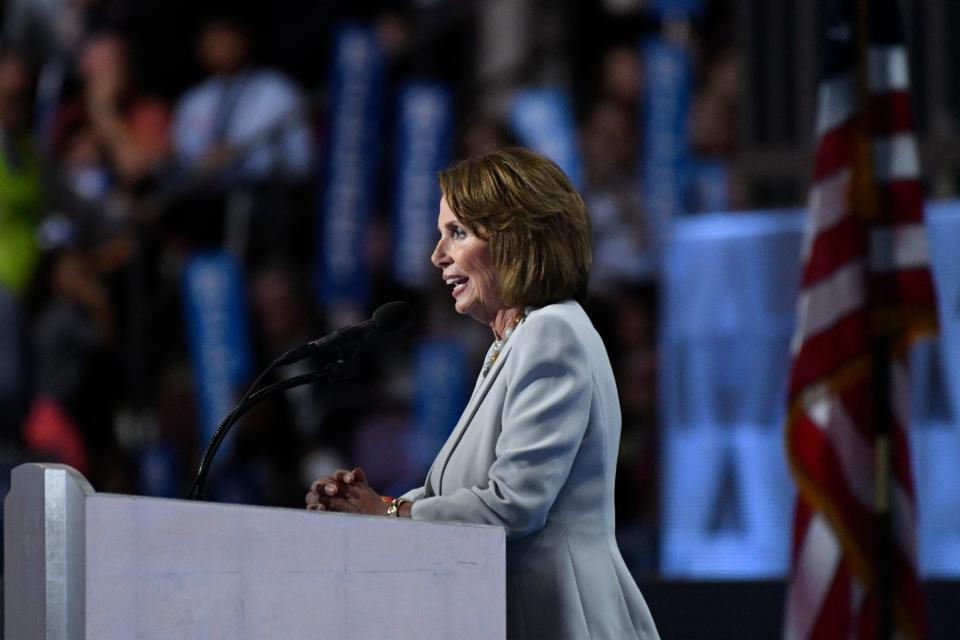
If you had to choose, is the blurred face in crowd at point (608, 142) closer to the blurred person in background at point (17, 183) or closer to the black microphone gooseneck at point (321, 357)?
the blurred person in background at point (17, 183)

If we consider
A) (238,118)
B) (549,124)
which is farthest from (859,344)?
(238,118)

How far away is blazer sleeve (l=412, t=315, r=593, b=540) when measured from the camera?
5.40ft

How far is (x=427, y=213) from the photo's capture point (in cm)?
762

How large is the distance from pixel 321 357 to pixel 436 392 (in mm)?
5397

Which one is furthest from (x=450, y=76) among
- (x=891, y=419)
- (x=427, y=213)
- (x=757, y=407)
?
(x=891, y=419)

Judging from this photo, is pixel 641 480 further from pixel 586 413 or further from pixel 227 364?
pixel 586 413

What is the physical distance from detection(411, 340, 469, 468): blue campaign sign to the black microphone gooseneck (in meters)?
5.23

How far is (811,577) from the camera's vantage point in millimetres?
3129

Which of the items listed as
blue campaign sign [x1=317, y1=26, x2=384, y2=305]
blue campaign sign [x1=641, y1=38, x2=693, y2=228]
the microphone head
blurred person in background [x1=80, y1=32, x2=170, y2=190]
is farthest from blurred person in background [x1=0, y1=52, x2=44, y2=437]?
the microphone head

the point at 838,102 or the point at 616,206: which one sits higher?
the point at 616,206

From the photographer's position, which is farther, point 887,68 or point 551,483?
point 887,68

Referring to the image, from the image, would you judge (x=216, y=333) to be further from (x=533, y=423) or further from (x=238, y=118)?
(x=533, y=423)

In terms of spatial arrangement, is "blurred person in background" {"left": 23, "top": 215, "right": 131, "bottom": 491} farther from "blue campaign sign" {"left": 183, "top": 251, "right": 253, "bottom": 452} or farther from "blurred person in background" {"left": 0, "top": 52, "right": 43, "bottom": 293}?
"blue campaign sign" {"left": 183, "top": 251, "right": 253, "bottom": 452}

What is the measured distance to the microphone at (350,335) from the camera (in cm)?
185
